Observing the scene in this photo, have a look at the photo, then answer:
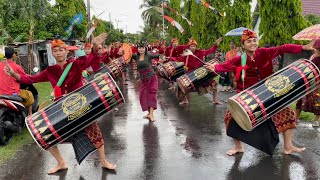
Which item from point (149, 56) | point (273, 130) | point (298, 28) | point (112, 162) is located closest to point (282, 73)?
point (273, 130)

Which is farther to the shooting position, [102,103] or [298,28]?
[298,28]

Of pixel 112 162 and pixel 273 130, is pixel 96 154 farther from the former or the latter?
pixel 273 130

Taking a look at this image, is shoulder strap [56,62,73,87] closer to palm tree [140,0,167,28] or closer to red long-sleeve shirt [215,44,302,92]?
red long-sleeve shirt [215,44,302,92]

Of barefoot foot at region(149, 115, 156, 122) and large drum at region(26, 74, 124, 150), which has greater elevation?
large drum at region(26, 74, 124, 150)

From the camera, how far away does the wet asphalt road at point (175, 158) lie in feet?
15.6

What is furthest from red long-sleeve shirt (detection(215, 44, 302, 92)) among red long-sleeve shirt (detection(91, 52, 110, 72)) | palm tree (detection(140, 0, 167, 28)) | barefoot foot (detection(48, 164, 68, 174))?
palm tree (detection(140, 0, 167, 28))

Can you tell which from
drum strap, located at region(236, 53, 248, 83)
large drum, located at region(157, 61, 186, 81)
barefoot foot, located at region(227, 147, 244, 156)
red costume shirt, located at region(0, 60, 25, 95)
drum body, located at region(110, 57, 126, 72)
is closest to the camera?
drum strap, located at region(236, 53, 248, 83)

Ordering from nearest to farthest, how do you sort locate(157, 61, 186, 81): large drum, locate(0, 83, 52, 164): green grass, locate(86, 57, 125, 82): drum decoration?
locate(0, 83, 52, 164): green grass → locate(86, 57, 125, 82): drum decoration → locate(157, 61, 186, 81): large drum

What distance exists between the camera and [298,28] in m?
12.3

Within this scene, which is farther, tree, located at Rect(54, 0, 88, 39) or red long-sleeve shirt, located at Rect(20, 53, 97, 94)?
tree, located at Rect(54, 0, 88, 39)

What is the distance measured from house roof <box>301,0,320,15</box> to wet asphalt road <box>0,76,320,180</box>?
1720 cm

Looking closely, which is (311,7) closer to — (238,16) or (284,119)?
(238,16)

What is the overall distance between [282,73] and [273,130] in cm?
79

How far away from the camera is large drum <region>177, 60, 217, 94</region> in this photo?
8922 mm
